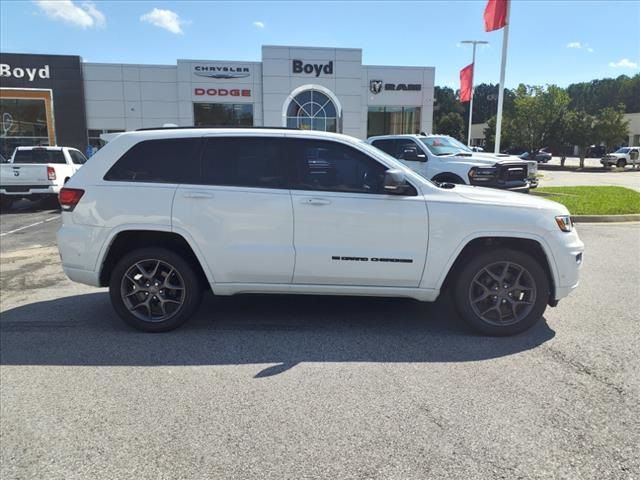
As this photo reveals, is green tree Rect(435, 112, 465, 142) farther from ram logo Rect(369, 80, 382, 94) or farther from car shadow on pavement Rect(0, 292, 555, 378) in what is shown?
car shadow on pavement Rect(0, 292, 555, 378)

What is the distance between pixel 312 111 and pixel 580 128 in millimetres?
23707

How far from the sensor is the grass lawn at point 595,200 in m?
12.1

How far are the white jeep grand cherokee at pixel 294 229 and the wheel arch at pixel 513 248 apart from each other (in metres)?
0.01

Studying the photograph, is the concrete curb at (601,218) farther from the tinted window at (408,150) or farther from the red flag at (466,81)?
the red flag at (466,81)

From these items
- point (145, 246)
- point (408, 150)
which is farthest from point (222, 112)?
point (145, 246)

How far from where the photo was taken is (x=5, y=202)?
15148 mm

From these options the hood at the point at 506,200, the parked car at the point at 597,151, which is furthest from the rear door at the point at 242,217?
the parked car at the point at 597,151

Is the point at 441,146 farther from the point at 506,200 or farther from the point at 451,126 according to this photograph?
the point at 451,126

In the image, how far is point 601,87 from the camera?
114 meters

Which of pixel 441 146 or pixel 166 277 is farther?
pixel 441 146

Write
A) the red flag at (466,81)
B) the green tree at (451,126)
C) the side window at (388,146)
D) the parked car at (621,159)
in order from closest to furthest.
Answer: the side window at (388,146)
the red flag at (466,81)
the parked car at (621,159)
the green tree at (451,126)

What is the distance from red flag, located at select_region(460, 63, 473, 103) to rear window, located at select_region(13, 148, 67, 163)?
26635 mm

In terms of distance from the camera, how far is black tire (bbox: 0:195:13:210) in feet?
48.4

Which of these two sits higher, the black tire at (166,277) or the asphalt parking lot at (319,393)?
the black tire at (166,277)
